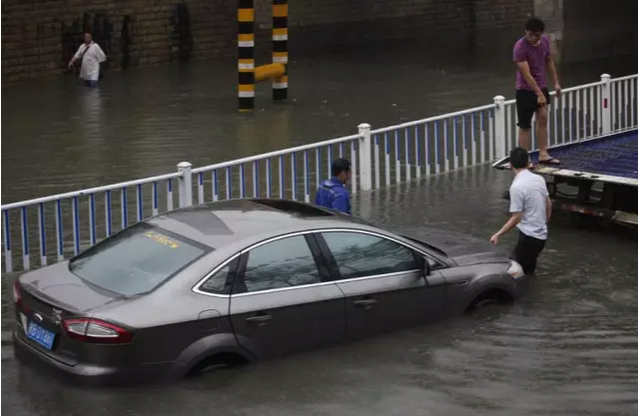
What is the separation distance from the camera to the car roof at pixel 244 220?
8.94m

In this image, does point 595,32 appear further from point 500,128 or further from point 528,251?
point 528,251

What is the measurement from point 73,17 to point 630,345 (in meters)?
18.7

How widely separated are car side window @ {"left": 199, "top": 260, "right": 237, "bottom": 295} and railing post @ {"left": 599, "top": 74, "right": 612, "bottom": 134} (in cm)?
974

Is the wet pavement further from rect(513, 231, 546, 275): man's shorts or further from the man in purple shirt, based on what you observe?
the man in purple shirt

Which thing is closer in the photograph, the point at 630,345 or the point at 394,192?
the point at 630,345

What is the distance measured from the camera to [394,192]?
49.4 ft

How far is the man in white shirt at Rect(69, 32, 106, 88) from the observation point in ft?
79.6

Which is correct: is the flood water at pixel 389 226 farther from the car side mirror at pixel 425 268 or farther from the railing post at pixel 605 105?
the railing post at pixel 605 105

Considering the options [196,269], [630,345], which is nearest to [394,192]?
[630,345]

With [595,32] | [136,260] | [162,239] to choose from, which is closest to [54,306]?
[136,260]

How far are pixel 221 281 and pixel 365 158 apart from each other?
6.26 meters

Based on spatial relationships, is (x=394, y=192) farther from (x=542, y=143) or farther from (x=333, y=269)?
(x=333, y=269)

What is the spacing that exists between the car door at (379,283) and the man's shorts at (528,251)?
1.50 m

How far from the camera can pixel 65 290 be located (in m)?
8.62
